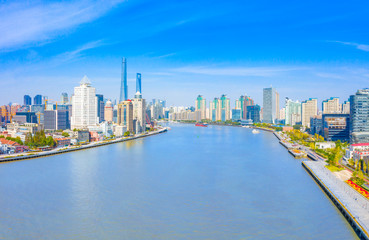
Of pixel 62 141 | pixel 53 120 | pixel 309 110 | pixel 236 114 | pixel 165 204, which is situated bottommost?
pixel 165 204

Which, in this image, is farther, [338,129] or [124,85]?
[124,85]

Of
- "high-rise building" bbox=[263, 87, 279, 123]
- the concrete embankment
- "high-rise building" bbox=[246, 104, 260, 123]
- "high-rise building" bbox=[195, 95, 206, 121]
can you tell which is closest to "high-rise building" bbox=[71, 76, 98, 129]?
the concrete embankment

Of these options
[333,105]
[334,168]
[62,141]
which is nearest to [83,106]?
[62,141]

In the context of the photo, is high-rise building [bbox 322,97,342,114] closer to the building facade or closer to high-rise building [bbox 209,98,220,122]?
the building facade

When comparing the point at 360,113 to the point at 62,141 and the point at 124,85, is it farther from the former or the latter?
the point at 124,85

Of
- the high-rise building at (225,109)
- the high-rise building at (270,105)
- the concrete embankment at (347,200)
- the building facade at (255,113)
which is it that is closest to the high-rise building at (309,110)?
the building facade at (255,113)

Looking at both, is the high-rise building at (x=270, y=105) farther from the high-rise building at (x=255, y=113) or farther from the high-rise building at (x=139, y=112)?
the high-rise building at (x=139, y=112)
